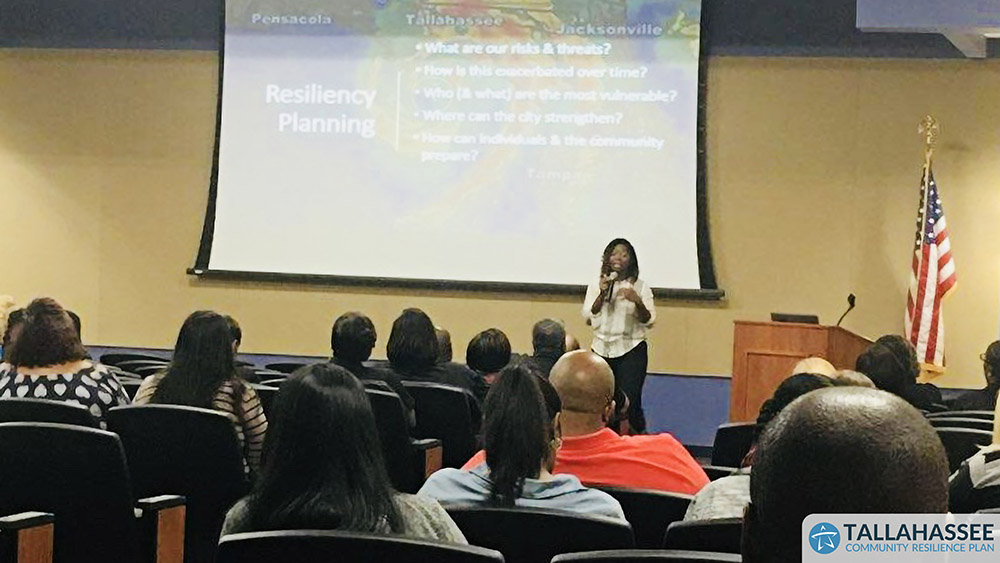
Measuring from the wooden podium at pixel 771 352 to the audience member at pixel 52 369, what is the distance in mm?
4276

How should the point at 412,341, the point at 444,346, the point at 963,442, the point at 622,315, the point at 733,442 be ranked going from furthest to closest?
the point at 622,315 < the point at 444,346 < the point at 412,341 < the point at 733,442 < the point at 963,442

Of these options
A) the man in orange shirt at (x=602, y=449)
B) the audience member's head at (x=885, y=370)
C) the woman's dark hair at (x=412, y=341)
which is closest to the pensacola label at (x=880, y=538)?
the man in orange shirt at (x=602, y=449)

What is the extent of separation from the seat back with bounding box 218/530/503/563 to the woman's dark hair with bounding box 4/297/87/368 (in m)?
2.63

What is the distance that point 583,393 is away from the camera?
352 centimetres

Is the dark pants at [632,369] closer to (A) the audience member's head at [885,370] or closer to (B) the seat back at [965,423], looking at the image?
(A) the audience member's head at [885,370]

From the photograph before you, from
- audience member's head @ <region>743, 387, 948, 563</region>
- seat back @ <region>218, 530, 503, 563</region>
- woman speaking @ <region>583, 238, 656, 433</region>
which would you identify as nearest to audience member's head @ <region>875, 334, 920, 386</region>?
woman speaking @ <region>583, 238, 656, 433</region>

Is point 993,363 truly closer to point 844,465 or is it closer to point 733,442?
point 733,442

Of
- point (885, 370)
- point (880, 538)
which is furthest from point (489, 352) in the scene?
point (880, 538)

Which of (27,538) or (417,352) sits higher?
(417,352)

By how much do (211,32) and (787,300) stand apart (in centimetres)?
439

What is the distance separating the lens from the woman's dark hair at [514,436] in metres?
2.83

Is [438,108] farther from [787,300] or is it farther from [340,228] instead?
[787,300]

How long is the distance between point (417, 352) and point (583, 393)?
2231 mm

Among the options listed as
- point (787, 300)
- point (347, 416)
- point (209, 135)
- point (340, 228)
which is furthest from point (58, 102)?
point (347, 416)
